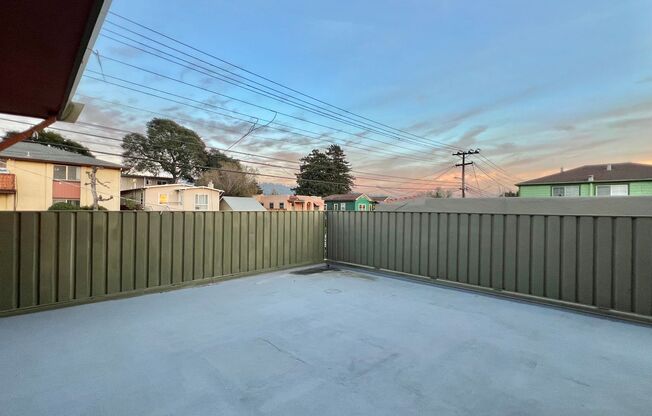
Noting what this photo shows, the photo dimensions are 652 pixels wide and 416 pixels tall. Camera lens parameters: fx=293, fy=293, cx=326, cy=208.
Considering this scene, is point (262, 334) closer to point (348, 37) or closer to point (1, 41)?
point (1, 41)

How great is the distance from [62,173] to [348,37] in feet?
49.3

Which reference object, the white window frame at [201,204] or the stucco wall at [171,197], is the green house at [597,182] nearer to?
the white window frame at [201,204]

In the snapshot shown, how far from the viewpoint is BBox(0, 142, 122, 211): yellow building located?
42.4 feet

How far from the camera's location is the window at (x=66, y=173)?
14047mm

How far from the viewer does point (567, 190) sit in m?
16.3

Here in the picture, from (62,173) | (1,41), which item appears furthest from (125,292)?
(62,173)

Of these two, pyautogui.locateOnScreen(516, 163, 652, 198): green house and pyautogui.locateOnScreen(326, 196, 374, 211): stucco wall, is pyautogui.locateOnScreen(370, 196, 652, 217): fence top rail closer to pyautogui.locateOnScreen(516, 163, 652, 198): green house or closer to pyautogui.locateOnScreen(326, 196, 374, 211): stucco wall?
pyautogui.locateOnScreen(516, 163, 652, 198): green house

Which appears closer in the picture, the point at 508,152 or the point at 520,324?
the point at 520,324

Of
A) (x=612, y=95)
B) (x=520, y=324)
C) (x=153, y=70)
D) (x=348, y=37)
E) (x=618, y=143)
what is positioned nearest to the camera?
(x=520, y=324)

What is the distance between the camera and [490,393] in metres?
2.02

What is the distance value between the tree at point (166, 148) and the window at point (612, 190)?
2720 centimetres

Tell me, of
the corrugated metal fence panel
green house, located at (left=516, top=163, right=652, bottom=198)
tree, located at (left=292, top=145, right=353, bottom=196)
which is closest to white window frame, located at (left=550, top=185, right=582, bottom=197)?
green house, located at (left=516, top=163, right=652, bottom=198)

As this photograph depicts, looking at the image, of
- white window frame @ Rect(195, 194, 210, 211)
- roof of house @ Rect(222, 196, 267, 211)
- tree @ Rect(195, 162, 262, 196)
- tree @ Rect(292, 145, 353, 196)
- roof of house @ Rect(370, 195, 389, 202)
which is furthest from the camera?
roof of house @ Rect(370, 195, 389, 202)

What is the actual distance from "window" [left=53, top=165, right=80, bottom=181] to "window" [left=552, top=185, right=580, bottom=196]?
2562 cm
